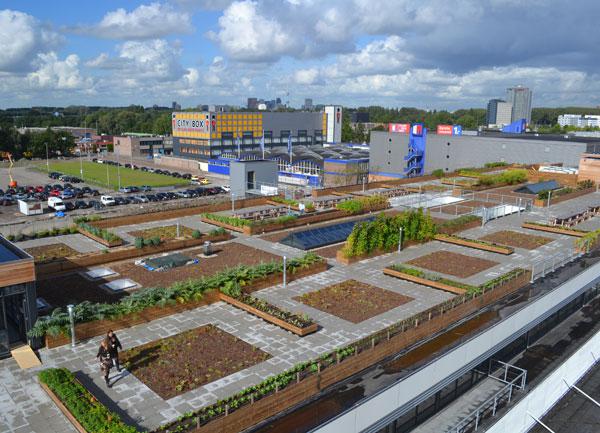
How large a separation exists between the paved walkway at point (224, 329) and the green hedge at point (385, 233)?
0.90 m

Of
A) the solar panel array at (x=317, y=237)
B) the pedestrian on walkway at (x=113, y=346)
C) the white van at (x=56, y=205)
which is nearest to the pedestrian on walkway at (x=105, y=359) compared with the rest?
the pedestrian on walkway at (x=113, y=346)

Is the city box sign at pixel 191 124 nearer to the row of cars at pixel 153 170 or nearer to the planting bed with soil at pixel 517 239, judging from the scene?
the row of cars at pixel 153 170

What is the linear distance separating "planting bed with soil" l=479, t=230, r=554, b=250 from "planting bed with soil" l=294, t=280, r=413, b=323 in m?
12.6

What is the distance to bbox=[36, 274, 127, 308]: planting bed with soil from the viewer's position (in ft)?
69.7

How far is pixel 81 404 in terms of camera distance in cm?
1270

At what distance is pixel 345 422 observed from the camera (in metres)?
12.3

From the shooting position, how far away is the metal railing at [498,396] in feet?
49.5

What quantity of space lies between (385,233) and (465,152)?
52657 millimetres

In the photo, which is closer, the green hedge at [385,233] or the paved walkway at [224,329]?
the paved walkway at [224,329]

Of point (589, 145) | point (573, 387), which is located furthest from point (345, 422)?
point (589, 145)

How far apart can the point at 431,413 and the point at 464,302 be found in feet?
18.2

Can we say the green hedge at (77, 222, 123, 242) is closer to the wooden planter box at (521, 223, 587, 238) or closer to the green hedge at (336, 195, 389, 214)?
the green hedge at (336, 195, 389, 214)

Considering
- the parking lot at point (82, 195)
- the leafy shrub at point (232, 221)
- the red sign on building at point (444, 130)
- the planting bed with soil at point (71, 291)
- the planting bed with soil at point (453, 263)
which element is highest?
the red sign on building at point (444, 130)

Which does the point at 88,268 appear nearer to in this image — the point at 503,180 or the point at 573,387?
the point at 573,387
